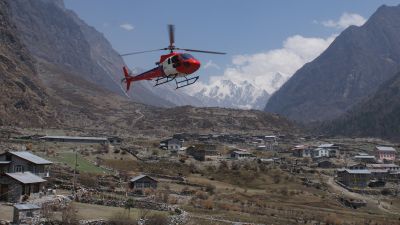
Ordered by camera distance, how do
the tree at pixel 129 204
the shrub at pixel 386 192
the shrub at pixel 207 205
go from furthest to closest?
the shrub at pixel 386 192 < the shrub at pixel 207 205 < the tree at pixel 129 204

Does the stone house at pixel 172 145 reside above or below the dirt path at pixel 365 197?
above

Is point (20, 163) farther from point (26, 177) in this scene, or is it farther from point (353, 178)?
point (353, 178)

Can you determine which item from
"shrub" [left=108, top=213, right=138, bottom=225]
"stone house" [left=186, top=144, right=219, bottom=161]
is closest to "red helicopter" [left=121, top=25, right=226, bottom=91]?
"shrub" [left=108, top=213, right=138, bottom=225]

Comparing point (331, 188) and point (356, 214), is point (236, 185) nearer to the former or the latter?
point (331, 188)

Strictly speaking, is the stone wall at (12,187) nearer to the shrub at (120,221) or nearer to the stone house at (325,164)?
the shrub at (120,221)

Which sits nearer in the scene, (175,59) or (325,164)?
(175,59)

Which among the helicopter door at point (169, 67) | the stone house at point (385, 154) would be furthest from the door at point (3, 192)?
the stone house at point (385, 154)

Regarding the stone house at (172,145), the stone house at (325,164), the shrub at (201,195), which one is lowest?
the shrub at (201,195)

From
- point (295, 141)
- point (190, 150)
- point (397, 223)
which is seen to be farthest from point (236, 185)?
point (295, 141)

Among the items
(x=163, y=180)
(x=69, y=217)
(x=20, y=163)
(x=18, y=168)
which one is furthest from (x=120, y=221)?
(x=163, y=180)

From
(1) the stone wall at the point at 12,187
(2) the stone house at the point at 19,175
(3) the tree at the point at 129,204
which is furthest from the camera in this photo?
(3) the tree at the point at 129,204

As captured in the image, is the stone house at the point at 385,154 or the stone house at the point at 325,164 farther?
the stone house at the point at 385,154
